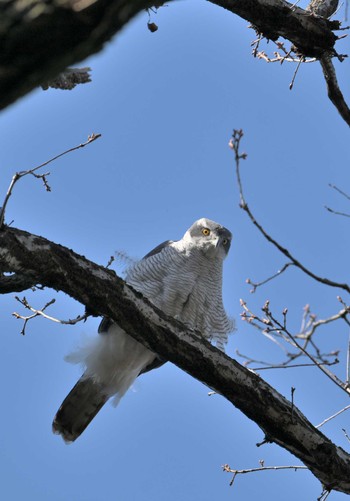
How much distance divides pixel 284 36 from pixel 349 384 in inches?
80.1

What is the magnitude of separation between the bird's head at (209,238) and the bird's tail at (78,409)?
63.1 inches

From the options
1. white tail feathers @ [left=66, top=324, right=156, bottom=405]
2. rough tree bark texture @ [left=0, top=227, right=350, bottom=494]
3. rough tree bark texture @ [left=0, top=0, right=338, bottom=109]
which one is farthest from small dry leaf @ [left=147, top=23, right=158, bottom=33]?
white tail feathers @ [left=66, top=324, right=156, bottom=405]

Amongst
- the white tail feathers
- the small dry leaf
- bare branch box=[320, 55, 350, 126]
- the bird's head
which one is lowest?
the white tail feathers

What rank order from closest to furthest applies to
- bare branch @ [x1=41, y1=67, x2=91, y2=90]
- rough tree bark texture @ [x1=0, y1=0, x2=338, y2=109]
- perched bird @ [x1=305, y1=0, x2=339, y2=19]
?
rough tree bark texture @ [x1=0, y1=0, x2=338, y2=109] → bare branch @ [x1=41, y1=67, x2=91, y2=90] → perched bird @ [x1=305, y1=0, x2=339, y2=19]

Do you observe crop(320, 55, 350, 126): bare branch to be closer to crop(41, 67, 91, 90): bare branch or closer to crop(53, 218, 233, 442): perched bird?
crop(41, 67, 91, 90): bare branch

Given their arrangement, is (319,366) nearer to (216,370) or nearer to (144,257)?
(216,370)

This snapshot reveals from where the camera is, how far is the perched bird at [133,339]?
627 centimetres

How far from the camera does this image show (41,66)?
1.33 meters

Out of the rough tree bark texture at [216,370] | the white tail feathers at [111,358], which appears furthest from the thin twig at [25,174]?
the white tail feathers at [111,358]

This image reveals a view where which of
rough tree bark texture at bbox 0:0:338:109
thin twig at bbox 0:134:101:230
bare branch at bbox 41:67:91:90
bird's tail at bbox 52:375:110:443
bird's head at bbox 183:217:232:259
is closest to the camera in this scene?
rough tree bark texture at bbox 0:0:338:109

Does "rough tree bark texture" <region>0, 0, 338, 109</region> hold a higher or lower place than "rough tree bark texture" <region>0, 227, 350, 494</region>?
lower

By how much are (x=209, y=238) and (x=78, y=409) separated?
204 centimetres

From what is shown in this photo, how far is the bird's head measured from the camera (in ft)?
23.0

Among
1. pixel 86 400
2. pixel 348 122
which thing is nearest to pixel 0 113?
pixel 348 122
